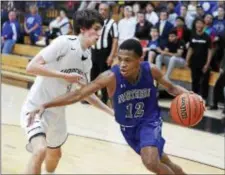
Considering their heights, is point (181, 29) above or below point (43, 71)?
below

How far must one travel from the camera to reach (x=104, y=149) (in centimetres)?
651

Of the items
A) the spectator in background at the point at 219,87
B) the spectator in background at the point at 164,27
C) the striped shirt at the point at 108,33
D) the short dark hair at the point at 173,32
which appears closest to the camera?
the spectator in background at the point at 219,87

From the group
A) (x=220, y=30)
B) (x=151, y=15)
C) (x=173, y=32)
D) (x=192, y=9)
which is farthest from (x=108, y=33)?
(x=192, y=9)

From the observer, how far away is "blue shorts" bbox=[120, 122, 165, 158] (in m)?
4.24

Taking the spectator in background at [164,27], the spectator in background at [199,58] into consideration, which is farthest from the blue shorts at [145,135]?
the spectator in background at [164,27]

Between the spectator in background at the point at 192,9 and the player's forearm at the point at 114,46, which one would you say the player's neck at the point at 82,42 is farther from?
the spectator in background at the point at 192,9

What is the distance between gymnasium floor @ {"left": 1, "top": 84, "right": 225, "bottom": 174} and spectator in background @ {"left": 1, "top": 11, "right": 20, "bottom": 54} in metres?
4.80

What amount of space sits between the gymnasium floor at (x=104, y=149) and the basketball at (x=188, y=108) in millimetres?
1543

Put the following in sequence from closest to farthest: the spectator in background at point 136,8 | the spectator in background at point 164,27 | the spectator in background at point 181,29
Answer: the spectator in background at point 181,29, the spectator in background at point 164,27, the spectator in background at point 136,8

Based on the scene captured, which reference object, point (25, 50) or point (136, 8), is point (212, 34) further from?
point (25, 50)

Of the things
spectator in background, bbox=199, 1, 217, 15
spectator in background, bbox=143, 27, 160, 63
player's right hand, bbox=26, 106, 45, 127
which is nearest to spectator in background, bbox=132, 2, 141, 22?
spectator in background, bbox=143, 27, 160, 63

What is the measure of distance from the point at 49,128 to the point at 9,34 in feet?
30.3

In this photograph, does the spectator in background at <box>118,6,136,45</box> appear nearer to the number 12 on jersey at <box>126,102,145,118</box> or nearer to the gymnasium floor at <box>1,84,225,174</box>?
the gymnasium floor at <box>1,84,225,174</box>

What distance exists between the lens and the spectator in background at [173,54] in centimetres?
958
